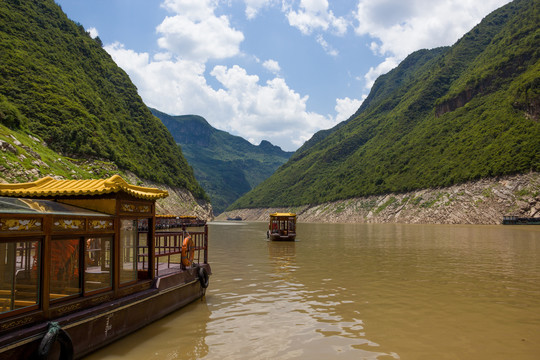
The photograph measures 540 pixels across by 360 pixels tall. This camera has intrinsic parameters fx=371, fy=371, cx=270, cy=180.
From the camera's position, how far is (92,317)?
8.68m

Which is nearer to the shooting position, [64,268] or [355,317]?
[64,268]

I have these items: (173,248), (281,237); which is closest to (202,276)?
(173,248)

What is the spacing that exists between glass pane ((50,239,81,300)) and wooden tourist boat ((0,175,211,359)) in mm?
21

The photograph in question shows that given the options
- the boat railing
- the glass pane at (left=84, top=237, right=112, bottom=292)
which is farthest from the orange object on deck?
the glass pane at (left=84, top=237, right=112, bottom=292)

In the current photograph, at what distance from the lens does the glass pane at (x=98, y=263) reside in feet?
31.2

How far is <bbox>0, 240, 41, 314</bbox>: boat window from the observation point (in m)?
7.35

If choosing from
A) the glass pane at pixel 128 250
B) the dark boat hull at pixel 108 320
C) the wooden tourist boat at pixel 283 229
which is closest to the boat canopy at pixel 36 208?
the glass pane at pixel 128 250

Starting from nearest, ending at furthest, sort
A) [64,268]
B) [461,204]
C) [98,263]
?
[64,268] → [98,263] → [461,204]

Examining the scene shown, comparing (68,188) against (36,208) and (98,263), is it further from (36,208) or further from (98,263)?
(98,263)

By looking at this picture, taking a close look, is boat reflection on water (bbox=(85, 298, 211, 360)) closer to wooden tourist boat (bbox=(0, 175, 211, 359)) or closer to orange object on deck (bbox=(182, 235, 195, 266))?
wooden tourist boat (bbox=(0, 175, 211, 359))

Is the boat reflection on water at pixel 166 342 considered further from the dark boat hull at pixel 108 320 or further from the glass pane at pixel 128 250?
the glass pane at pixel 128 250

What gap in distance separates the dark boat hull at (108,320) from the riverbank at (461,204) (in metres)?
77.5

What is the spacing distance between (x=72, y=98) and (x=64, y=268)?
271 ft

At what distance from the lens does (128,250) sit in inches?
446
